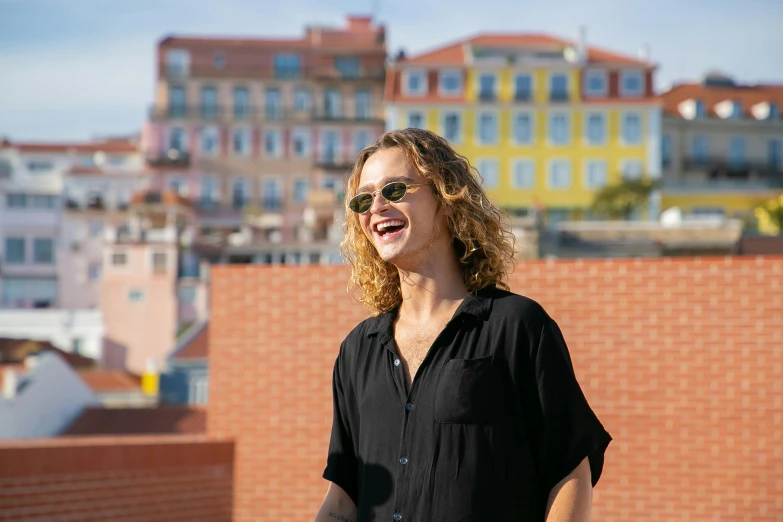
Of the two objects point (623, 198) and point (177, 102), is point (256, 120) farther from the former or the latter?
point (623, 198)

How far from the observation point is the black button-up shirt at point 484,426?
2617 mm

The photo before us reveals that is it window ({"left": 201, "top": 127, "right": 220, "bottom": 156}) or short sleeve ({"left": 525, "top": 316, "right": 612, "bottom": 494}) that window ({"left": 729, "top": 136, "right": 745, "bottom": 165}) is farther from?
short sleeve ({"left": 525, "top": 316, "right": 612, "bottom": 494})

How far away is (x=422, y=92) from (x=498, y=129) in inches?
149

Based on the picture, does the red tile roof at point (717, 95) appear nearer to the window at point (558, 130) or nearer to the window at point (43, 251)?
the window at point (558, 130)

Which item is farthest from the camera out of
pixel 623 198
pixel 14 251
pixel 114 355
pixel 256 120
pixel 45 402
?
pixel 256 120

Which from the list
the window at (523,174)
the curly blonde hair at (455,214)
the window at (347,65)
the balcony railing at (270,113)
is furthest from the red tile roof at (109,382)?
the curly blonde hair at (455,214)

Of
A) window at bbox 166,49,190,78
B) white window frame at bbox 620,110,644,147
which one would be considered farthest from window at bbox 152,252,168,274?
white window frame at bbox 620,110,644,147

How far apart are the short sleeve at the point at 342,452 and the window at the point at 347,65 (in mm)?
58272

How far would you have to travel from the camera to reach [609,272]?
9.12 meters

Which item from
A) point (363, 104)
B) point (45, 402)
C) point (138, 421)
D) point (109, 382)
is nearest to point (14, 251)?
point (363, 104)

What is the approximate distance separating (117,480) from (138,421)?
19870 mm

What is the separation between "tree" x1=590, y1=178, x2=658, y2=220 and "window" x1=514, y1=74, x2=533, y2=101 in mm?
6395

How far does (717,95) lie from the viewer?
58219 millimetres

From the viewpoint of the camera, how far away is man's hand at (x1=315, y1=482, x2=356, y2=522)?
290cm
